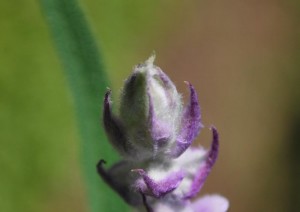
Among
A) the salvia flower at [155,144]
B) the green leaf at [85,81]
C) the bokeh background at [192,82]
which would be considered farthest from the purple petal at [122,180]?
the bokeh background at [192,82]

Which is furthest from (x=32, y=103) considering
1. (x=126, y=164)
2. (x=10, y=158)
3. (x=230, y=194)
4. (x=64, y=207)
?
(x=126, y=164)

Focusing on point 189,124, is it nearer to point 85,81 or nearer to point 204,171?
point 204,171

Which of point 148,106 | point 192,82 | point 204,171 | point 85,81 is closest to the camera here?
point 148,106

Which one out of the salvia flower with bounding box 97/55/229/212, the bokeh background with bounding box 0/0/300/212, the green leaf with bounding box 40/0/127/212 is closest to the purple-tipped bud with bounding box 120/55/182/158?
the salvia flower with bounding box 97/55/229/212

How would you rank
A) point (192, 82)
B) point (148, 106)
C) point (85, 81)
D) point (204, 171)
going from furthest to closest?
point (192, 82)
point (85, 81)
point (204, 171)
point (148, 106)

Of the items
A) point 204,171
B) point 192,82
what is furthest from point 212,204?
point 192,82

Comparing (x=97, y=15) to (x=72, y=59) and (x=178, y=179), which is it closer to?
(x=72, y=59)

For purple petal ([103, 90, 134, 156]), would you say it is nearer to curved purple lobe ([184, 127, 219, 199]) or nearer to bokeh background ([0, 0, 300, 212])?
curved purple lobe ([184, 127, 219, 199])

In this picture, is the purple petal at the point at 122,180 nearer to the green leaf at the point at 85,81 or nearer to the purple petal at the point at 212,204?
the purple petal at the point at 212,204
